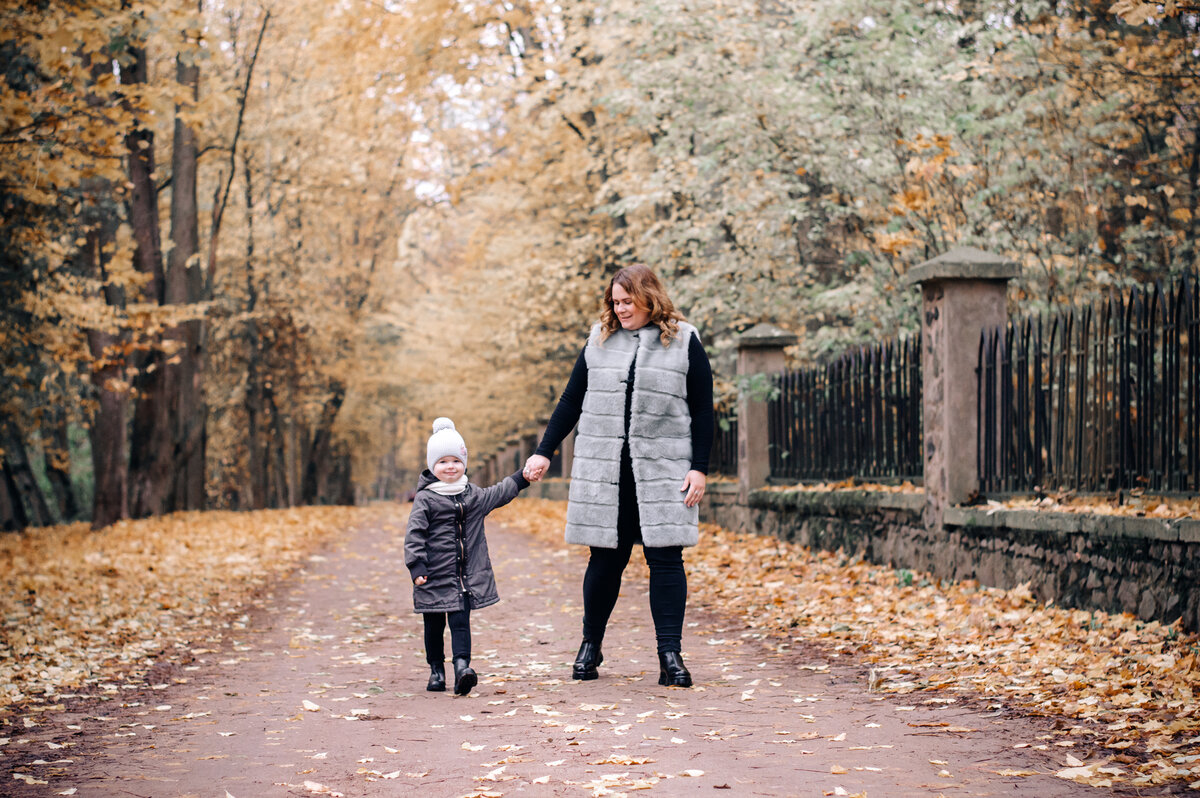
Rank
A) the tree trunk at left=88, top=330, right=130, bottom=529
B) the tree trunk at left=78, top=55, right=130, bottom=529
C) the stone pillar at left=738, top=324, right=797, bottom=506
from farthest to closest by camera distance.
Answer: the tree trunk at left=88, top=330, right=130, bottom=529, the tree trunk at left=78, top=55, right=130, bottom=529, the stone pillar at left=738, top=324, right=797, bottom=506

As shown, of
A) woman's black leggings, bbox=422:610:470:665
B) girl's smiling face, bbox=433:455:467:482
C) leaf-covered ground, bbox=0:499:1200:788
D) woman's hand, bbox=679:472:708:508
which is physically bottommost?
leaf-covered ground, bbox=0:499:1200:788

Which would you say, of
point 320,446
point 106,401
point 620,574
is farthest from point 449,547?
point 320,446

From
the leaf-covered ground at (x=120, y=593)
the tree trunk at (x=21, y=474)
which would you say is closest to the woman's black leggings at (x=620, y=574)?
the leaf-covered ground at (x=120, y=593)

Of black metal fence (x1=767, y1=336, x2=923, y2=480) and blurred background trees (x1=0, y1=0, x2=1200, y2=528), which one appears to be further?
blurred background trees (x1=0, y1=0, x2=1200, y2=528)

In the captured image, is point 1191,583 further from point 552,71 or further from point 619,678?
point 552,71

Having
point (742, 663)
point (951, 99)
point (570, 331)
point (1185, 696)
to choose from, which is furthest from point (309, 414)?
point (1185, 696)

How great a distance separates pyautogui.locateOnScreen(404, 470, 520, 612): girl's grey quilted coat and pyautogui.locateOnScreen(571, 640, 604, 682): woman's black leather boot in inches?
20.5

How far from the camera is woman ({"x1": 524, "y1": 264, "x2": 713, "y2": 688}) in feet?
18.2

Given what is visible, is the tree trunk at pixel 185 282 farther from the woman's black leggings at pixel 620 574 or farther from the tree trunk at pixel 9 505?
the woman's black leggings at pixel 620 574

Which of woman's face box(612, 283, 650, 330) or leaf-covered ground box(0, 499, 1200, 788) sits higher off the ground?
woman's face box(612, 283, 650, 330)

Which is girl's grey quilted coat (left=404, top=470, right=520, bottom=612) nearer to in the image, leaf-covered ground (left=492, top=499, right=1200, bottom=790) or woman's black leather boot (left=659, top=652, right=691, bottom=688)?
woman's black leather boot (left=659, top=652, right=691, bottom=688)

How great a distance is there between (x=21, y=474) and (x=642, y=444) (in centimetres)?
2332

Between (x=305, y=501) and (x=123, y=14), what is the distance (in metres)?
27.0

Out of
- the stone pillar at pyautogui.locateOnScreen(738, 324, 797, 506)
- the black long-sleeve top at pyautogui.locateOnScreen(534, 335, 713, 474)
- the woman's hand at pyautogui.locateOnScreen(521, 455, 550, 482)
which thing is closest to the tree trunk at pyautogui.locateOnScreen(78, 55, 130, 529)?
the stone pillar at pyautogui.locateOnScreen(738, 324, 797, 506)
